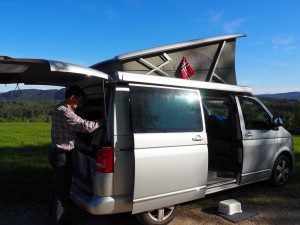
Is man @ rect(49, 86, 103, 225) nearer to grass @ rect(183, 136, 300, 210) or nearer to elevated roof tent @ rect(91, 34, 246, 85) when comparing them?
elevated roof tent @ rect(91, 34, 246, 85)

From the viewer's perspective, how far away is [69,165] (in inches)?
179

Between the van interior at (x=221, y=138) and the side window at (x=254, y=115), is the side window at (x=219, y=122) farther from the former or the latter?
the side window at (x=254, y=115)

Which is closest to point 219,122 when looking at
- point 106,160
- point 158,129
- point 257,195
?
point 257,195

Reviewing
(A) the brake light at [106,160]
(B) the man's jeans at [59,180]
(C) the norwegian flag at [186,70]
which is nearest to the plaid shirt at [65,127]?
(B) the man's jeans at [59,180]

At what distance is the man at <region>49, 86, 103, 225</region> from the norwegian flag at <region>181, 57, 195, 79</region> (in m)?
1.87

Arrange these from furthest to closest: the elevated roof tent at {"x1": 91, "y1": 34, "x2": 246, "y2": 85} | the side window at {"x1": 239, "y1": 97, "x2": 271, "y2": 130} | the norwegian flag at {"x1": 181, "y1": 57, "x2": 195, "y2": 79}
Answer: the side window at {"x1": 239, "y1": 97, "x2": 271, "y2": 130} < the norwegian flag at {"x1": 181, "y1": 57, "x2": 195, "y2": 79} < the elevated roof tent at {"x1": 91, "y1": 34, "x2": 246, "y2": 85}

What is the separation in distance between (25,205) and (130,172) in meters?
2.55

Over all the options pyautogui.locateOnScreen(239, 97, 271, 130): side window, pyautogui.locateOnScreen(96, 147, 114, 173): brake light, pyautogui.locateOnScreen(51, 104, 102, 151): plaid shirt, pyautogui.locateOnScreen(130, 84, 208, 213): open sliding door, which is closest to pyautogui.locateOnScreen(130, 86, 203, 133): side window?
pyautogui.locateOnScreen(130, 84, 208, 213): open sliding door

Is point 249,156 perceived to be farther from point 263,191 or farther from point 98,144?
point 98,144

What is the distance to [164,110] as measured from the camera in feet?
15.2

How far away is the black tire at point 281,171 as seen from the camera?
6.62 m

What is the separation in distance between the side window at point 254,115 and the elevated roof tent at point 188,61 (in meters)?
0.46

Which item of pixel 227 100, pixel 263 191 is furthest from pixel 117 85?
pixel 263 191

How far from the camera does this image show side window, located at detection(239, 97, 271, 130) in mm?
6102
